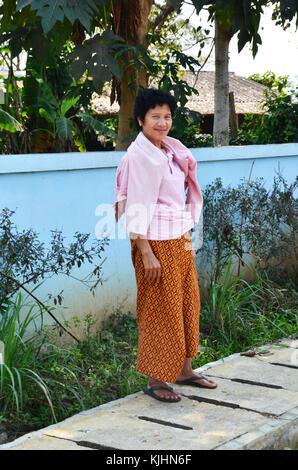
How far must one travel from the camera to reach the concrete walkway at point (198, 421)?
3.24m

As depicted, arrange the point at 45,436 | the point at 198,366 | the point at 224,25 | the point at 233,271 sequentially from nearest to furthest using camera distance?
the point at 45,436, the point at 198,366, the point at 233,271, the point at 224,25

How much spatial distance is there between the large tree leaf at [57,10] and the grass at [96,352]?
1713 millimetres

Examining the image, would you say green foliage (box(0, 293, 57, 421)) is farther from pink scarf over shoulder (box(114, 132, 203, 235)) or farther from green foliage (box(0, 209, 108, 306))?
pink scarf over shoulder (box(114, 132, 203, 235))

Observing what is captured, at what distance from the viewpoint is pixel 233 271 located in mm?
6281

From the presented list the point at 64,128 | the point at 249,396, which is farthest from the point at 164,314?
the point at 64,128

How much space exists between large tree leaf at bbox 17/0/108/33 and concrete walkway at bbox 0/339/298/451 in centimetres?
227

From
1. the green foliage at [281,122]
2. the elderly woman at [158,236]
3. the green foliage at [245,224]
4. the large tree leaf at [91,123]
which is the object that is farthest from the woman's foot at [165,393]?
the green foliage at [281,122]

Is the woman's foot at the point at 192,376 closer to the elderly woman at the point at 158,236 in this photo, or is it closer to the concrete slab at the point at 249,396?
the concrete slab at the point at 249,396

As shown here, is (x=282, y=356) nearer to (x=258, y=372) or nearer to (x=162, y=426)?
(x=258, y=372)

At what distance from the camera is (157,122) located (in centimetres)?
379

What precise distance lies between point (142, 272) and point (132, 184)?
19.8 inches

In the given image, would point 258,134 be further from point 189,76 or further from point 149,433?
point 189,76

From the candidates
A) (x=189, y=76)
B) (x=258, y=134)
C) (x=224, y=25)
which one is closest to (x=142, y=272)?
(x=224, y=25)

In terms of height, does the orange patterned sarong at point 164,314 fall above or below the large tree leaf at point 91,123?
below
